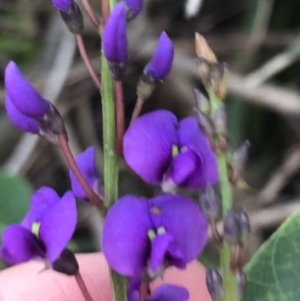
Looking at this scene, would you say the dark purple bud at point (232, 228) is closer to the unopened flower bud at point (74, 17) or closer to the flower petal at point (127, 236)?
the flower petal at point (127, 236)

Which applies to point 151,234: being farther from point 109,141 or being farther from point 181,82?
point 181,82

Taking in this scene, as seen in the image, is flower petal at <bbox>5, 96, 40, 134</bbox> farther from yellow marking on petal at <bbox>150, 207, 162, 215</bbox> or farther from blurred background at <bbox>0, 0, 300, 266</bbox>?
blurred background at <bbox>0, 0, 300, 266</bbox>

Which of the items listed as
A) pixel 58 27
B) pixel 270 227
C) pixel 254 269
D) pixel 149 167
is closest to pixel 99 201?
pixel 149 167

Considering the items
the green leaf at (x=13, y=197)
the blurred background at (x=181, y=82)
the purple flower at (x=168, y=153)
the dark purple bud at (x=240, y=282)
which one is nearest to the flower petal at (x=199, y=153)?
the purple flower at (x=168, y=153)

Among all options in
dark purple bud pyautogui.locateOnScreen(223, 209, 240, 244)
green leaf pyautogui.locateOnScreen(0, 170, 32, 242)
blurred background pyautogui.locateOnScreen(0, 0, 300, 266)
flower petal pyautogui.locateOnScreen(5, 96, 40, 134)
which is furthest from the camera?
blurred background pyautogui.locateOnScreen(0, 0, 300, 266)

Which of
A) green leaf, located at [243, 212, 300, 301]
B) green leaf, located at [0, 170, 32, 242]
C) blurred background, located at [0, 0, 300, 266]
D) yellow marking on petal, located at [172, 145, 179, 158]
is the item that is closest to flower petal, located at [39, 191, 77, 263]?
yellow marking on petal, located at [172, 145, 179, 158]

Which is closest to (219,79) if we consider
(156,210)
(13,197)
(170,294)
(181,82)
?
(156,210)
